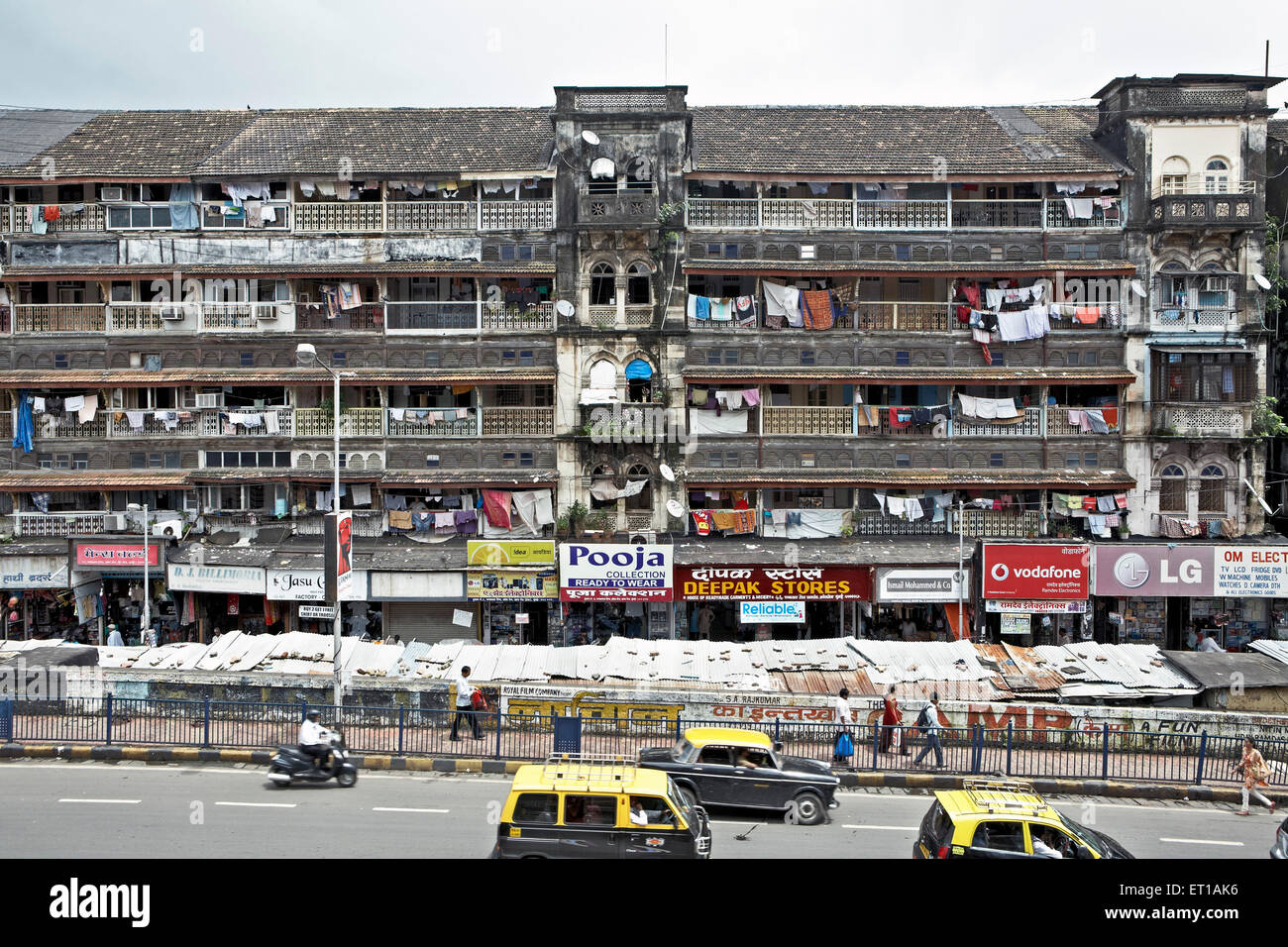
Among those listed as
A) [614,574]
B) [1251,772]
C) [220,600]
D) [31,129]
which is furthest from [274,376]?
[1251,772]

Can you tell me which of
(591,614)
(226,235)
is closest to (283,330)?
(226,235)

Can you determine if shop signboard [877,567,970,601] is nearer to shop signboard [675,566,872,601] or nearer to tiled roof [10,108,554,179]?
shop signboard [675,566,872,601]

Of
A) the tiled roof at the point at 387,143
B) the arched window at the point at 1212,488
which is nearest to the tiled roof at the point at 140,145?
the tiled roof at the point at 387,143

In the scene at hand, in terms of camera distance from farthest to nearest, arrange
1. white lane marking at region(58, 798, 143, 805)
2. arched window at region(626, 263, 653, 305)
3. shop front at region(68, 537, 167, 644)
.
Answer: arched window at region(626, 263, 653, 305)
shop front at region(68, 537, 167, 644)
white lane marking at region(58, 798, 143, 805)

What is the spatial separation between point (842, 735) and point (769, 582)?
430 inches

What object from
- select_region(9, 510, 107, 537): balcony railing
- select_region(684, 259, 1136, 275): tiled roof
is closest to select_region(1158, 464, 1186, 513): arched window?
select_region(684, 259, 1136, 275): tiled roof

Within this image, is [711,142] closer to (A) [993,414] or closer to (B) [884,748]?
(A) [993,414]

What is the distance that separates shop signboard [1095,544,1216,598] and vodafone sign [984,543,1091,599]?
0.65 meters

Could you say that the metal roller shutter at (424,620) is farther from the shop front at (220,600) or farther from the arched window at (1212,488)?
the arched window at (1212,488)

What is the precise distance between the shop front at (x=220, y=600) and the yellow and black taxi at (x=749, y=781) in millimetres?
18287

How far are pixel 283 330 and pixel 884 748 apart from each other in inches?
888

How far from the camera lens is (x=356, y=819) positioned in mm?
15750

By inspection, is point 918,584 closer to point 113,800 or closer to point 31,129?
point 113,800

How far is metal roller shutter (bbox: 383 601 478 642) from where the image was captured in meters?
31.4
